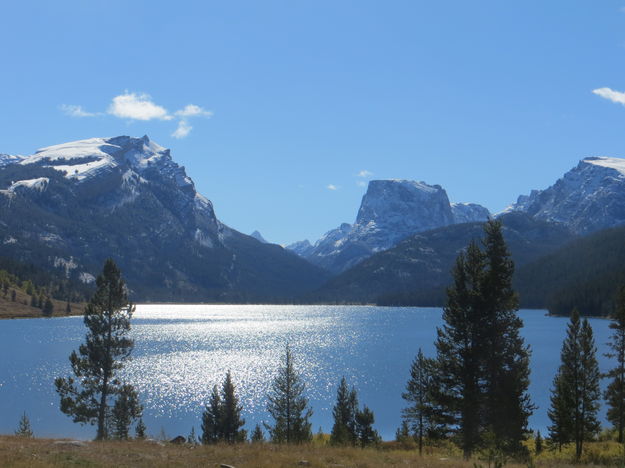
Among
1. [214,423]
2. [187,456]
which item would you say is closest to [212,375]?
[214,423]

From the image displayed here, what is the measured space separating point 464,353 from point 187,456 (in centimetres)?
2053

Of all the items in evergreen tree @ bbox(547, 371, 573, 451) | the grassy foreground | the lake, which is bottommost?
the lake

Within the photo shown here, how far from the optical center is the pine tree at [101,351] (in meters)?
49.2

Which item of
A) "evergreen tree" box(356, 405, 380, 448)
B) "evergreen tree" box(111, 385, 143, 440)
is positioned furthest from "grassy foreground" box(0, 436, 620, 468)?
"evergreen tree" box(356, 405, 380, 448)

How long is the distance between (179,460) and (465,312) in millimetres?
22496

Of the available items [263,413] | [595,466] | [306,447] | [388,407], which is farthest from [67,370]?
[595,466]

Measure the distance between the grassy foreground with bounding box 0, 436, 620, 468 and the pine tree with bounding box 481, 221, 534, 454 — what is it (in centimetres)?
792

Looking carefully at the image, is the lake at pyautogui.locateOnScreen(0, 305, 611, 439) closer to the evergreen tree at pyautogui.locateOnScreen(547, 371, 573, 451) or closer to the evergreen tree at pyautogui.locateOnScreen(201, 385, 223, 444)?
the evergreen tree at pyautogui.locateOnScreen(201, 385, 223, 444)

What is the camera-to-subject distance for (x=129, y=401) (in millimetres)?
48906

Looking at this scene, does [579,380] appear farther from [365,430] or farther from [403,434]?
[403,434]

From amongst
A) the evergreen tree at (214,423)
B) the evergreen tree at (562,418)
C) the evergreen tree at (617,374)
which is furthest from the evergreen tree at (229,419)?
the evergreen tree at (617,374)

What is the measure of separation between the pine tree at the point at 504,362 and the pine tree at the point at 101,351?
31464mm

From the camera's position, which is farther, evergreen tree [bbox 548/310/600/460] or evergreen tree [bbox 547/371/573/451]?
evergreen tree [bbox 547/371/573/451]

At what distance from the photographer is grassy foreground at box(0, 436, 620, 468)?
23.3 metres
